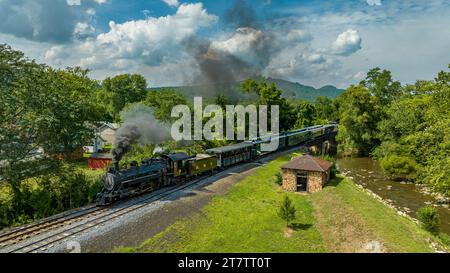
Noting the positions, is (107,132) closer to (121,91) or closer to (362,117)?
(121,91)

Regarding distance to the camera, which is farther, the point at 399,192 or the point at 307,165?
the point at 399,192

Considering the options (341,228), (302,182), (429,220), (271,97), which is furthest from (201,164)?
(271,97)

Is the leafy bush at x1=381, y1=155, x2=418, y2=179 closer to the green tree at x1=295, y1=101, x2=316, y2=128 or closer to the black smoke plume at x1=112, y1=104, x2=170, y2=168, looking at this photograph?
the black smoke plume at x1=112, y1=104, x2=170, y2=168

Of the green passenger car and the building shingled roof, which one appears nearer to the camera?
the building shingled roof

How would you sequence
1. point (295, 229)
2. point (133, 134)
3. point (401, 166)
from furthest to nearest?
point (401, 166)
point (133, 134)
point (295, 229)

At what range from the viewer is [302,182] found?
30000 millimetres

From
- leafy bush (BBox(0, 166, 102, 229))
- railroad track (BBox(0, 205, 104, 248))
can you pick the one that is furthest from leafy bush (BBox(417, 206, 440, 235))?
leafy bush (BBox(0, 166, 102, 229))

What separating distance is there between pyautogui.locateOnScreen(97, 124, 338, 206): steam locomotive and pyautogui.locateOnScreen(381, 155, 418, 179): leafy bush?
16425 mm

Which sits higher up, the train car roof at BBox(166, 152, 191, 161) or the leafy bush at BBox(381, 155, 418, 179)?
the train car roof at BBox(166, 152, 191, 161)

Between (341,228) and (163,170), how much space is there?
1434cm

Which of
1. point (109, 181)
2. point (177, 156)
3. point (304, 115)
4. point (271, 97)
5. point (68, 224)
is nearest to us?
point (68, 224)

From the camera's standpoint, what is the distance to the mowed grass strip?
17000 mm

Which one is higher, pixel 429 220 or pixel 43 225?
pixel 43 225

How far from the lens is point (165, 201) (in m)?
23.9
